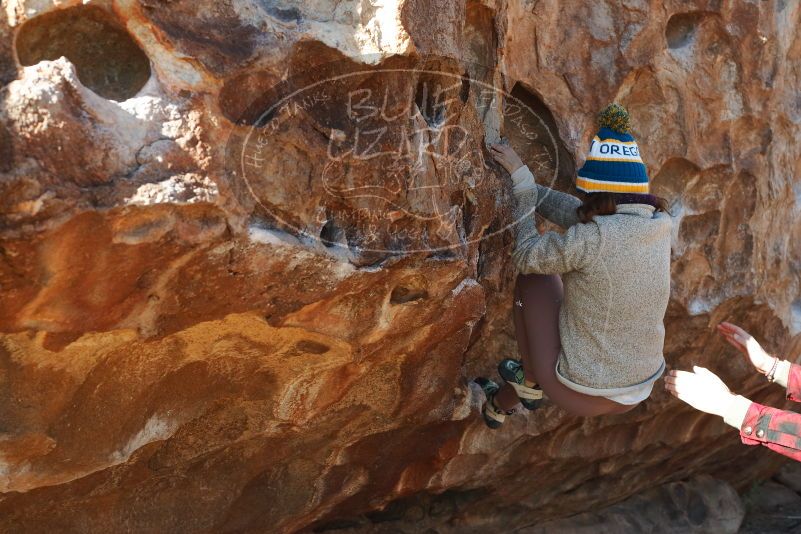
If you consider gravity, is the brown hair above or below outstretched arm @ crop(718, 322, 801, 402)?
above

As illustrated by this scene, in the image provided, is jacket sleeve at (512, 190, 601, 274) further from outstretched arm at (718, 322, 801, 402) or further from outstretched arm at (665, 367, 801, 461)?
outstretched arm at (718, 322, 801, 402)

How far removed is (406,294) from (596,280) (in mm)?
439

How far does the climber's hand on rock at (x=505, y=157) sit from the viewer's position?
2.04 meters

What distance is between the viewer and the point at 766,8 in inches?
99.4

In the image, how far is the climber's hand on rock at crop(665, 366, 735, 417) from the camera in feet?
6.22

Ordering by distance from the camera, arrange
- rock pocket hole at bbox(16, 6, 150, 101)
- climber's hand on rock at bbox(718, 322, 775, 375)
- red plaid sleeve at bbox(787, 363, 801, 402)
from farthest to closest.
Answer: climber's hand on rock at bbox(718, 322, 775, 375) < red plaid sleeve at bbox(787, 363, 801, 402) < rock pocket hole at bbox(16, 6, 150, 101)

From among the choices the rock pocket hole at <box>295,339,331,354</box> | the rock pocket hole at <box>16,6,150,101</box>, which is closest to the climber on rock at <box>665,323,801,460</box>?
the rock pocket hole at <box>295,339,331,354</box>

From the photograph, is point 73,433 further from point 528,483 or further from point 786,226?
point 786,226

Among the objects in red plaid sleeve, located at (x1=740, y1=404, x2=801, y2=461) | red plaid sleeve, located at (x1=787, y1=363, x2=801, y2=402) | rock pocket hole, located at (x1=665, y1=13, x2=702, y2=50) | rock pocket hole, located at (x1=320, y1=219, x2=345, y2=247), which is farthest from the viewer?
rock pocket hole, located at (x1=665, y1=13, x2=702, y2=50)

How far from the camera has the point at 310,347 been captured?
1.86 meters

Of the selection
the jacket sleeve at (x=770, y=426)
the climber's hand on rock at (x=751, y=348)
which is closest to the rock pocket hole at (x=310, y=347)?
the jacket sleeve at (x=770, y=426)

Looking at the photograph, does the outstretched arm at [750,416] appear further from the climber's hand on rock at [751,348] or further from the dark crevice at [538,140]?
the dark crevice at [538,140]

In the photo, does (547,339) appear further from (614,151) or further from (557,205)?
(614,151)

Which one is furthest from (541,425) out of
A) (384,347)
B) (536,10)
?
(536,10)
